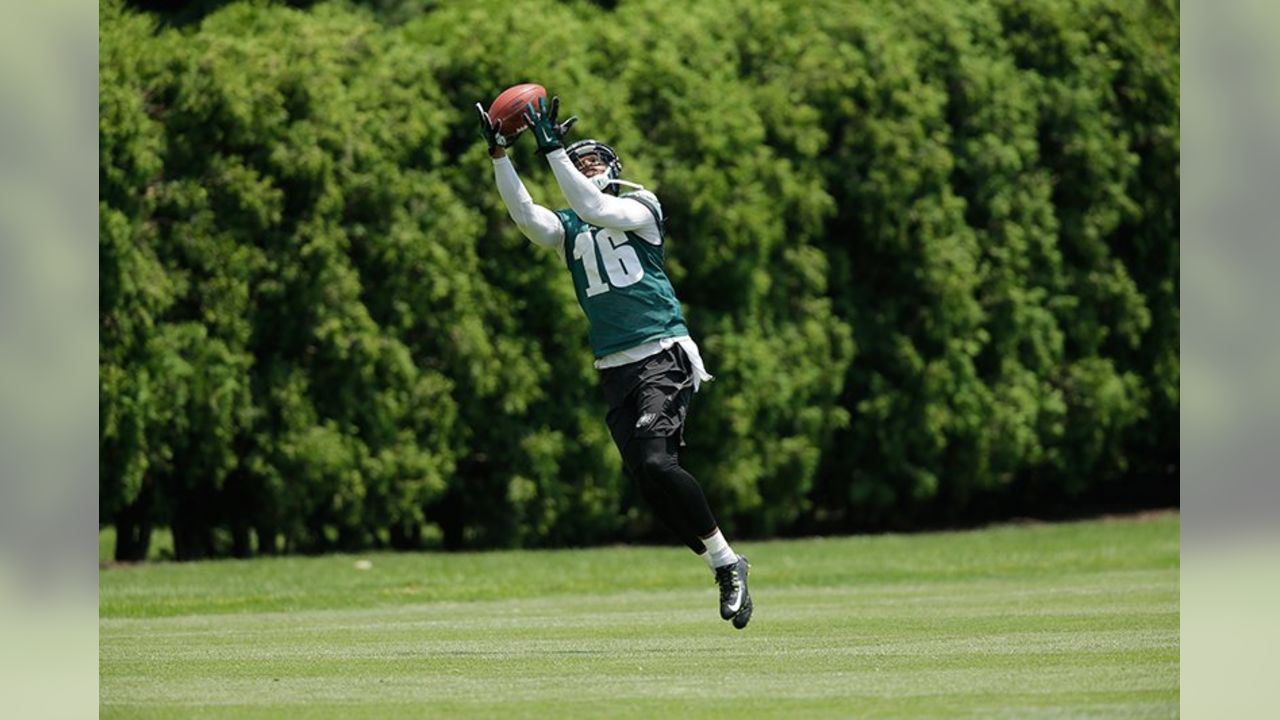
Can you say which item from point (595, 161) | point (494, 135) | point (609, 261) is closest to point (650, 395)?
point (609, 261)

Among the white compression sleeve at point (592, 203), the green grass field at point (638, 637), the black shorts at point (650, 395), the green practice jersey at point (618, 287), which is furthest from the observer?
the green practice jersey at point (618, 287)

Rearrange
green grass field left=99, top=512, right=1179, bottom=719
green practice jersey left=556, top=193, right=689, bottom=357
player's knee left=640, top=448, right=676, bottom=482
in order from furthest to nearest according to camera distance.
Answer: green practice jersey left=556, top=193, right=689, bottom=357 < player's knee left=640, top=448, right=676, bottom=482 < green grass field left=99, top=512, right=1179, bottom=719

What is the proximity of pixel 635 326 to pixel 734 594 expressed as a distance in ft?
4.31

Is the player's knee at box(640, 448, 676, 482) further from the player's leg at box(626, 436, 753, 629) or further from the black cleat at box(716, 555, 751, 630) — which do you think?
the black cleat at box(716, 555, 751, 630)

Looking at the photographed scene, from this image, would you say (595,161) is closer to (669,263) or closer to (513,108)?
(513,108)

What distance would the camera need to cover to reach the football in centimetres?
927

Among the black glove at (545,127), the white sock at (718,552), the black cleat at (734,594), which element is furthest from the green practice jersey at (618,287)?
the black cleat at (734,594)

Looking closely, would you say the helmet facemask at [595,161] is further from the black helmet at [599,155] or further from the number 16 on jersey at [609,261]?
the number 16 on jersey at [609,261]

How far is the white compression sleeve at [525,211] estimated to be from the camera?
369 inches

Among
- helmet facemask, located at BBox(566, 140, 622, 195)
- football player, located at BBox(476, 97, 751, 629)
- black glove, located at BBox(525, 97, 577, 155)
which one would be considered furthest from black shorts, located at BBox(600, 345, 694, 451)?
black glove, located at BBox(525, 97, 577, 155)

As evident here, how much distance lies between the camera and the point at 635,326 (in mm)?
9430

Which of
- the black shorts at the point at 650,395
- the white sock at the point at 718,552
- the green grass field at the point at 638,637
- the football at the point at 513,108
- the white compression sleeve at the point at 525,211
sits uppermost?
the football at the point at 513,108

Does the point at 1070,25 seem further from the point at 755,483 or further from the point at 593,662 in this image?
the point at 593,662

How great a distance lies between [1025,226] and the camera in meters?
20.0
